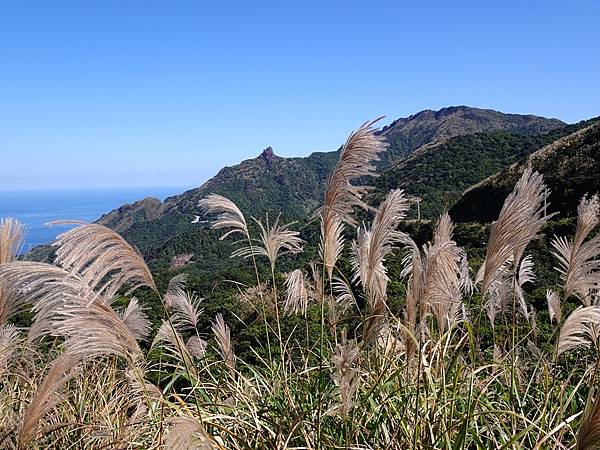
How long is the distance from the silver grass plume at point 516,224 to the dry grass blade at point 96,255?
1.42m

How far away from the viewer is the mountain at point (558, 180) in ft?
72.1

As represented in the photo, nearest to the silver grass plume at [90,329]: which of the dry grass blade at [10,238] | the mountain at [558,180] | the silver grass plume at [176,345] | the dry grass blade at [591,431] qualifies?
the silver grass plume at [176,345]

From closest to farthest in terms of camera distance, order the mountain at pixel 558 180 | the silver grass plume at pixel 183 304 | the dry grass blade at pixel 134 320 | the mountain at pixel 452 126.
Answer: the dry grass blade at pixel 134 320, the silver grass plume at pixel 183 304, the mountain at pixel 558 180, the mountain at pixel 452 126

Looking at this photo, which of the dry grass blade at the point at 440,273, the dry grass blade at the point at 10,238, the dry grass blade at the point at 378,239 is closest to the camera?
the dry grass blade at the point at 440,273

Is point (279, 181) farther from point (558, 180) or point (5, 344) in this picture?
point (5, 344)

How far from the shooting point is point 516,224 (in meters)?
1.93

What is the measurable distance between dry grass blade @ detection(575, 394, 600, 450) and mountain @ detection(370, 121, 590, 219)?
164 ft

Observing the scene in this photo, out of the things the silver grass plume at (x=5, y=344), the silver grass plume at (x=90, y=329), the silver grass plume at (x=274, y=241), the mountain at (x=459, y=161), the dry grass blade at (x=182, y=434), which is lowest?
the silver grass plume at (x=5, y=344)

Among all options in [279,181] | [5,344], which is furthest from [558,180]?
[279,181]

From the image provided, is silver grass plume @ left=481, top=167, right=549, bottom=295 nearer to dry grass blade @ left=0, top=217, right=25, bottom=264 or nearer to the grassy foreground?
the grassy foreground

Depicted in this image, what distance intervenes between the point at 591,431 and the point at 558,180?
25.6m

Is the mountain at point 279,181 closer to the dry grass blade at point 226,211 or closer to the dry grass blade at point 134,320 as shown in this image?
the dry grass blade at point 134,320

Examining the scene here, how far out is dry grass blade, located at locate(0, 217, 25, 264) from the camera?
9.04 feet

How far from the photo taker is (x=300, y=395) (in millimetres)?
2719
